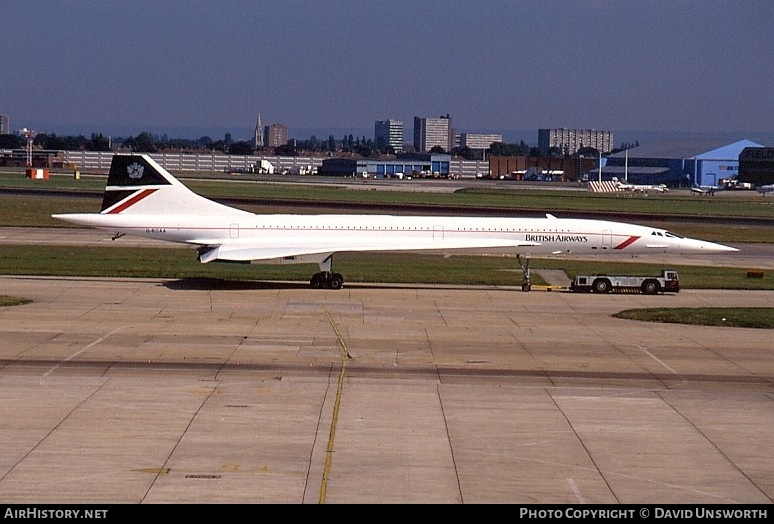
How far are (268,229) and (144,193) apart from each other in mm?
5343

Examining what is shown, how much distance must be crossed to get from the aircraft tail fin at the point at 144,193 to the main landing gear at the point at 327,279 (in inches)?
175

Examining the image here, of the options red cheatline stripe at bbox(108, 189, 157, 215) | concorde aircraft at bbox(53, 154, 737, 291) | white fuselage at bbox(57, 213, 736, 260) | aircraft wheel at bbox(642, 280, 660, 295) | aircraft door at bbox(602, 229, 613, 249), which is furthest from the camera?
aircraft door at bbox(602, 229, 613, 249)

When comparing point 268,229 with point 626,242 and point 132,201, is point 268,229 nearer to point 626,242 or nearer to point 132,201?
point 132,201

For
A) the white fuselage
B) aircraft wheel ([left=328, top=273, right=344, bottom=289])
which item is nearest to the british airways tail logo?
the white fuselage

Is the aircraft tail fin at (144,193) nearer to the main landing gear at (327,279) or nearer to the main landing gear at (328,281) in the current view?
the main landing gear at (327,279)

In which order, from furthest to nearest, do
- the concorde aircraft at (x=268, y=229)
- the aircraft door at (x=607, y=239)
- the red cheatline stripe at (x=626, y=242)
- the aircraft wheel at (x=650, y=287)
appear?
1. the red cheatline stripe at (x=626, y=242)
2. the aircraft door at (x=607, y=239)
3. the aircraft wheel at (x=650, y=287)
4. the concorde aircraft at (x=268, y=229)

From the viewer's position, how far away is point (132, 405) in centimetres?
2075

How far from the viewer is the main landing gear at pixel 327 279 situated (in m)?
42.4

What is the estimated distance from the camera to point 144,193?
141ft

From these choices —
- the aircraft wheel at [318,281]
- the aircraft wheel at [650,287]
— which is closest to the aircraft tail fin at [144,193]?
the aircraft wheel at [318,281]

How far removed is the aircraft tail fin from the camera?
42.8 m

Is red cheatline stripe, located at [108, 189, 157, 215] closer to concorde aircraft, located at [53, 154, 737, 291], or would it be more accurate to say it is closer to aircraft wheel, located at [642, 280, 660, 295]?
concorde aircraft, located at [53, 154, 737, 291]

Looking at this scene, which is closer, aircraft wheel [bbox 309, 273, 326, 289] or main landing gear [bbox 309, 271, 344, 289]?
main landing gear [bbox 309, 271, 344, 289]
